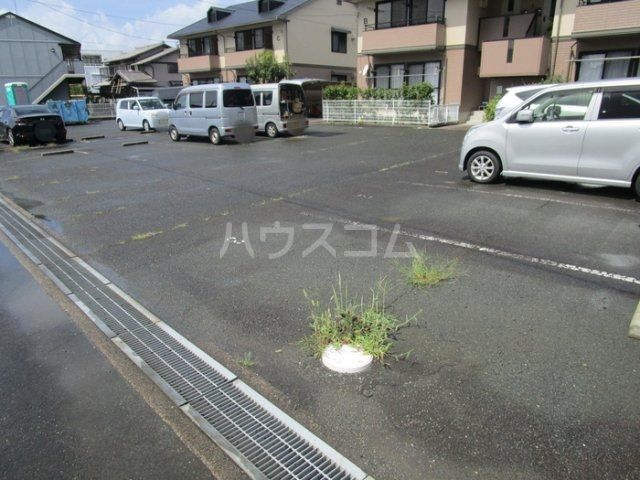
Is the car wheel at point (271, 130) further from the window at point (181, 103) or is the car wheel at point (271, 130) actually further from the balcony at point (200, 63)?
the balcony at point (200, 63)

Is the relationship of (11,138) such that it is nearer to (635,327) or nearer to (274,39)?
(274,39)

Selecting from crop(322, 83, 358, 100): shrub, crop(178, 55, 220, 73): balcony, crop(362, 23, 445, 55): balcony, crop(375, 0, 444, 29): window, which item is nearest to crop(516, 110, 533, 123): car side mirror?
crop(362, 23, 445, 55): balcony

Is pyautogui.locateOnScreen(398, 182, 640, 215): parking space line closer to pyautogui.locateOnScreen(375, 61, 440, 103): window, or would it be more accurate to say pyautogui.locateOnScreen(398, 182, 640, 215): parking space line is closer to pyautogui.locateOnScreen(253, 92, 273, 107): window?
pyautogui.locateOnScreen(253, 92, 273, 107): window

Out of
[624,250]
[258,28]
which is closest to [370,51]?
[258,28]

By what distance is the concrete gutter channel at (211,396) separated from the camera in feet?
7.47

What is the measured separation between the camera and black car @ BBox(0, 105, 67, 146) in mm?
16234

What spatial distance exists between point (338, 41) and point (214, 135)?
20.3 m

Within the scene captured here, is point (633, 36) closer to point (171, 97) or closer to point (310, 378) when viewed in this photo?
point (310, 378)

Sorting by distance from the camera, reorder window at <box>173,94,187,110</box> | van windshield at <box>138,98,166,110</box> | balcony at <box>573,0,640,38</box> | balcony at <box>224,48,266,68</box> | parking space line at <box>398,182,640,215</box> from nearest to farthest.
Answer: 1. parking space line at <box>398,182,640,215</box>
2. balcony at <box>573,0,640,38</box>
3. window at <box>173,94,187,110</box>
4. van windshield at <box>138,98,166,110</box>
5. balcony at <box>224,48,266,68</box>

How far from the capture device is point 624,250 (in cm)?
475

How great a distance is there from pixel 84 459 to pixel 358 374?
1637mm

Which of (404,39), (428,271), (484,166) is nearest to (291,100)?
(404,39)

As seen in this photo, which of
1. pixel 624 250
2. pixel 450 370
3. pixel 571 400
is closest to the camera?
pixel 571 400

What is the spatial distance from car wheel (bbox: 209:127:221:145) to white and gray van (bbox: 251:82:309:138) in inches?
88.8
